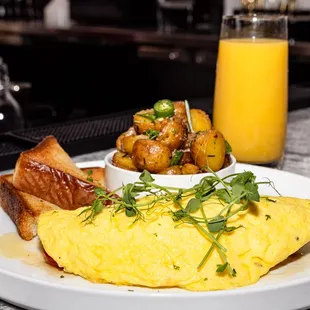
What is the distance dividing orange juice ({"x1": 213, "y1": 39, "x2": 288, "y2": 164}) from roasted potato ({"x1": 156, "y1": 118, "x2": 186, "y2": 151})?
51 centimetres

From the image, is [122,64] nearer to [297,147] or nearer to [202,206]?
[297,147]

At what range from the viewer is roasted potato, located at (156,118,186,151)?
45.0 inches

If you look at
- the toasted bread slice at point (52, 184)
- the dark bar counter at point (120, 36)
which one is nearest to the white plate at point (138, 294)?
the toasted bread slice at point (52, 184)

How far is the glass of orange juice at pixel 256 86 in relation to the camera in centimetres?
162

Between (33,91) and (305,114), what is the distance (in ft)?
8.77

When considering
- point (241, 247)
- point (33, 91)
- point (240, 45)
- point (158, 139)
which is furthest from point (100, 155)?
point (33, 91)

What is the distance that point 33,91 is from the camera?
4562mm

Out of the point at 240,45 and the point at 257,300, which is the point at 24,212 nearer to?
the point at 257,300

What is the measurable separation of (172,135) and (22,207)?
269 millimetres

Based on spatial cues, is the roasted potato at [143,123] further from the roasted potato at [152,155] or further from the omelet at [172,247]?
the omelet at [172,247]

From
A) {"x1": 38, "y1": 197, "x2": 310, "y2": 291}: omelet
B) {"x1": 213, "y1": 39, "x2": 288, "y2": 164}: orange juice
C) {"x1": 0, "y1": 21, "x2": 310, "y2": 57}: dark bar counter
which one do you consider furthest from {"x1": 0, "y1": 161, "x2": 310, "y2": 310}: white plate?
{"x1": 0, "y1": 21, "x2": 310, "y2": 57}: dark bar counter

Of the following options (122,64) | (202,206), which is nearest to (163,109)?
(202,206)

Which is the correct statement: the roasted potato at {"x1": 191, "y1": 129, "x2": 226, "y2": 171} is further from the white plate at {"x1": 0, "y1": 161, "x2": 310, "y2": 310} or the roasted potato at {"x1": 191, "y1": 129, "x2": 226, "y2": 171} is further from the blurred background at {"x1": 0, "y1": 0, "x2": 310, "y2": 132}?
the blurred background at {"x1": 0, "y1": 0, "x2": 310, "y2": 132}

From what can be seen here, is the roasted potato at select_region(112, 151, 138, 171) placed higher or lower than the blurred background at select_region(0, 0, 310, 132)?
higher
